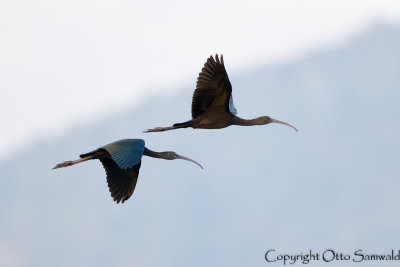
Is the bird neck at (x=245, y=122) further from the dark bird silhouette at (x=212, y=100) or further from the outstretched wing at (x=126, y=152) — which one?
the outstretched wing at (x=126, y=152)

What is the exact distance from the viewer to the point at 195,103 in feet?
84.9

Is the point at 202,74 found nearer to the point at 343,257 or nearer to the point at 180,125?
the point at 180,125

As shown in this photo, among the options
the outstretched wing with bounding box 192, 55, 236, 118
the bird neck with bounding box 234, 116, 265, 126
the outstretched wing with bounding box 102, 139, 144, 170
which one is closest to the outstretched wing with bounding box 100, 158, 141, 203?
the outstretched wing with bounding box 102, 139, 144, 170

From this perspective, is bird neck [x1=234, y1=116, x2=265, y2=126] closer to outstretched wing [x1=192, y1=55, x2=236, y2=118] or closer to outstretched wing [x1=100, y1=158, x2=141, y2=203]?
outstretched wing [x1=192, y1=55, x2=236, y2=118]

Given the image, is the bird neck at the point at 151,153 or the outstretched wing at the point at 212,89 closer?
the outstretched wing at the point at 212,89

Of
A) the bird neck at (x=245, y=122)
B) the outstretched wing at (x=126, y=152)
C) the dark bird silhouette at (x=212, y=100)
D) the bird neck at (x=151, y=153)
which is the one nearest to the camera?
the outstretched wing at (x=126, y=152)

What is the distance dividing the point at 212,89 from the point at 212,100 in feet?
1.01

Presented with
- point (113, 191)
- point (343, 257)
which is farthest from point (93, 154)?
point (343, 257)

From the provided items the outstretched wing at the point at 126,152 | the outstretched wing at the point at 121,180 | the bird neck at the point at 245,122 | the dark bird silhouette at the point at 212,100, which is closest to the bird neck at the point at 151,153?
the dark bird silhouette at the point at 212,100

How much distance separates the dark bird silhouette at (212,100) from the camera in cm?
2531

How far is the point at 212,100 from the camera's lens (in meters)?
25.8

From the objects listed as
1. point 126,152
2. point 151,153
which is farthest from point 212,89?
point 126,152

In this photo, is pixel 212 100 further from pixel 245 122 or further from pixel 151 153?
pixel 151 153

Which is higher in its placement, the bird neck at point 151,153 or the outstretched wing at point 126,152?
Result: the outstretched wing at point 126,152
